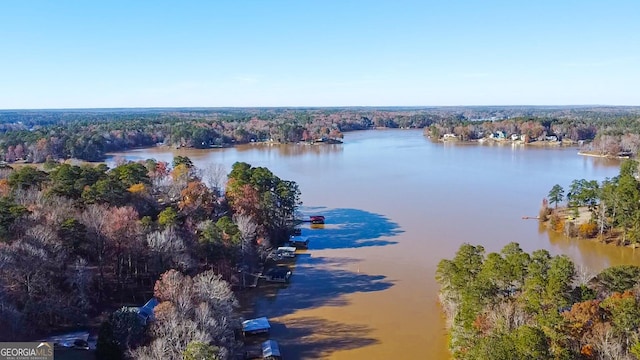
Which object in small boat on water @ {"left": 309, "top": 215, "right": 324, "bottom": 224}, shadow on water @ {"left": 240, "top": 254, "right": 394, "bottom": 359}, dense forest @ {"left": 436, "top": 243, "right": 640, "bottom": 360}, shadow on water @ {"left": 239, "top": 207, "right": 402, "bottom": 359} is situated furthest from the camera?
small boat on water @ {"left": 309, "top": 215, "right": 324, "bottom": 224}

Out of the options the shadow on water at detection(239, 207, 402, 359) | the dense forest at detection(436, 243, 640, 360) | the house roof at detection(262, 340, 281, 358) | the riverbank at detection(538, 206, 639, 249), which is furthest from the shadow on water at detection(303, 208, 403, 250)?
the house roof at detection(262, 340, 281, 358)

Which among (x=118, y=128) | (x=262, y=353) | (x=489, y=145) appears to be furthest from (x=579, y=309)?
(x=118, y=128)

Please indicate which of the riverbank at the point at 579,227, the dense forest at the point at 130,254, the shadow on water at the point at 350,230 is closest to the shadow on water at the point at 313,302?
the dense forest at the point at 130,254

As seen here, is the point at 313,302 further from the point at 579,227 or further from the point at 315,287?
the point at 579,227

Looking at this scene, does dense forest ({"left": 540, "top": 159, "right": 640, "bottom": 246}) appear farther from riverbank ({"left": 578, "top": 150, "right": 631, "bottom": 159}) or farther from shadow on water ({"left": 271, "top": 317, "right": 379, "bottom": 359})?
riverbank ({"left": 578, "top": 150, "right": 631, "bottom": 159})

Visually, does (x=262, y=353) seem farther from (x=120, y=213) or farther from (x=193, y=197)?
(x=193, y=197)

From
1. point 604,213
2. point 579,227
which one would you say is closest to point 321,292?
point 579,227

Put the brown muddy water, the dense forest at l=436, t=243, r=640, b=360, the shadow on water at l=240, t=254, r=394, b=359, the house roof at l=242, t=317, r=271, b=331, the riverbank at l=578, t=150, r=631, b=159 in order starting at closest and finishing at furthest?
the dense forest at l=436, t=243, r=640, b=360 → the shadow on water at l=240, t=254, r=394, b=359 → the house roof at l=242, t=317, r=271, b=331 → the brown muddy water → the riverbank at l=578, t=150, r=631, b=159
